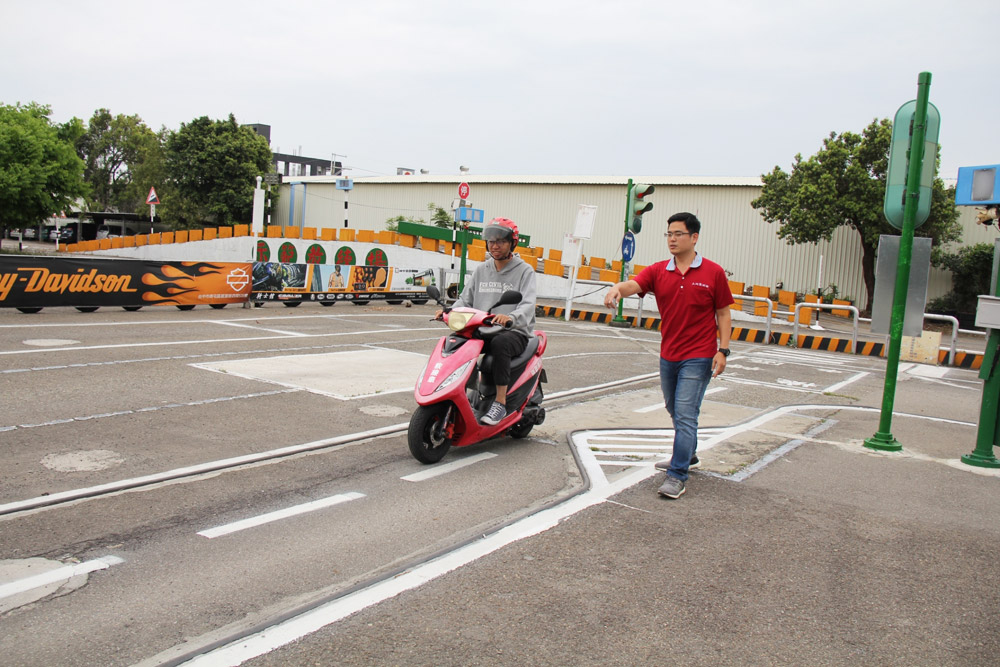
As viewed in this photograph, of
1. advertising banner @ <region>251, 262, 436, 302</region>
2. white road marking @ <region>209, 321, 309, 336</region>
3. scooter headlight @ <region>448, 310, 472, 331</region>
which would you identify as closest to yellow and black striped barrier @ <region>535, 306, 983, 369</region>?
white road marking @ <region>209, 321, 309, 336</region>

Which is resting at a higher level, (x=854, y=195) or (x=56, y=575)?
(x=854, y=195)

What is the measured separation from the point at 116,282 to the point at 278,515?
13.6m

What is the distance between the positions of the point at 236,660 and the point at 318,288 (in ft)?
61.5

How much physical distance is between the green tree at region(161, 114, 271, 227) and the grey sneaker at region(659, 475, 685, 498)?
56.1 m

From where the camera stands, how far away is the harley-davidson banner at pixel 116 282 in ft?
49.8

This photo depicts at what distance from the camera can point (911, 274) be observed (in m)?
7.43

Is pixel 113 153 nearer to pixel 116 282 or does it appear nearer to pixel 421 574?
pixel 116 282

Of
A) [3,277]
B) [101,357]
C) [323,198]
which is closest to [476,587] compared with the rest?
[101,357]

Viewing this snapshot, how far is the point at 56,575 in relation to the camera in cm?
384

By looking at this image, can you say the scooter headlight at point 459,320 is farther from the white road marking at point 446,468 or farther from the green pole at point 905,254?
the green pole at point 905,254

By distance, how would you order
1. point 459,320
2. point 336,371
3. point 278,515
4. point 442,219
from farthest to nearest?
point 442,219
point 336,371
point 459,320
point 278,515

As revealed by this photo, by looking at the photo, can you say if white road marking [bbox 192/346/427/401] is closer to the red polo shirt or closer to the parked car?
the red polo shirt

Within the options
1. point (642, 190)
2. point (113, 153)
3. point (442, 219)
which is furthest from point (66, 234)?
point (642, 190)

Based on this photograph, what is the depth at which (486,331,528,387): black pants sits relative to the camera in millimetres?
6441
